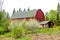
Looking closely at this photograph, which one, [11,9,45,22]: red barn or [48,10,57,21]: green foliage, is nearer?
[11,9,45,22]: red barn

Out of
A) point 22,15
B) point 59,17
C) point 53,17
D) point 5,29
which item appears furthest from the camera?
point 53,17

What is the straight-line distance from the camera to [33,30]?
40.0 m

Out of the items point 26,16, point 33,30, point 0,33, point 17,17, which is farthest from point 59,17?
point 0,33

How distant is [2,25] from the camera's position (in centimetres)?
4569

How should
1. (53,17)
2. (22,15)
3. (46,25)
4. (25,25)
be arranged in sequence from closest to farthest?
(25,25) → (46,25) → (22,15) → (53,17)

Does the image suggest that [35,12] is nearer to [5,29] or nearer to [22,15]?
[22,15]

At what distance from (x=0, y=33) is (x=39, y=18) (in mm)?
23725

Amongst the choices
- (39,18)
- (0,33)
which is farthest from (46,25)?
(0,33)

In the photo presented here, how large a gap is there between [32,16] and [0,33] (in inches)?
839

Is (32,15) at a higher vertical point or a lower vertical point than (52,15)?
higher

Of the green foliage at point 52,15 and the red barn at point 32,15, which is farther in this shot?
the green foliage at point 52,15

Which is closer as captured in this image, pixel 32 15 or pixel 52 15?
pixel 32 15

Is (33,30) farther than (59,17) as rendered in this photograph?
No

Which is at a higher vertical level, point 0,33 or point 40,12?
point 40,12
